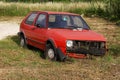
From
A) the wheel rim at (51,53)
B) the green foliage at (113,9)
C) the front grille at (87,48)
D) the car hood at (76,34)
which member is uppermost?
the car hood at (76,34)

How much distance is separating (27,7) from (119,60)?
27.6 m

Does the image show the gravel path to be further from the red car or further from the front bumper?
the front bumper

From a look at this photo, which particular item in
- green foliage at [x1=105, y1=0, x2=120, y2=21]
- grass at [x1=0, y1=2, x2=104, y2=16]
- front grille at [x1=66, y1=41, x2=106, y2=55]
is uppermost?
front grille at [x1=66, y1=41, x2=106, y2=55]

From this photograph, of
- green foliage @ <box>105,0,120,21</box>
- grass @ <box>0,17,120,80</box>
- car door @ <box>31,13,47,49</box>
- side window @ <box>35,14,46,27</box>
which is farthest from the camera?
green foliage @ <box>105,0,120,21</box>

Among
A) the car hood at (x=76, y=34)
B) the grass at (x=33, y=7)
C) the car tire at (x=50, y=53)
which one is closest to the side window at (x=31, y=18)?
the car hood at (x=76, y=34)

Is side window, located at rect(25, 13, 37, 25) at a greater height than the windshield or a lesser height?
lesser

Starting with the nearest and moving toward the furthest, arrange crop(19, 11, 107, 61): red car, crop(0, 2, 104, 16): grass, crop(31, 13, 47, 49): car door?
crop(19, 11, 107, 61): red car < crop(31, 13, 47, 49): car door < crop(0, 2, 104, 16): grass

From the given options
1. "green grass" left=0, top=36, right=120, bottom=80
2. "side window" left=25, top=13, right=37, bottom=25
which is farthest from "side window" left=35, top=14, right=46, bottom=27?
"green grass" left=0, top=36, right=120, bottom=80

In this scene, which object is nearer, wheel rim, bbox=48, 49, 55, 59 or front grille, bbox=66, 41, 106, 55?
front grille, bbox=66, 41, 106, 55

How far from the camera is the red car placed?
11617 millimetres

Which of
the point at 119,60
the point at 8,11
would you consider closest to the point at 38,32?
the point at 119,60

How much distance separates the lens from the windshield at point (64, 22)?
1280cm

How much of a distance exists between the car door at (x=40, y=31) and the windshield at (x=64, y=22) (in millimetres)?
249

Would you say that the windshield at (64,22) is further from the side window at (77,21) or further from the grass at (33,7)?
the grass at (33,7)
